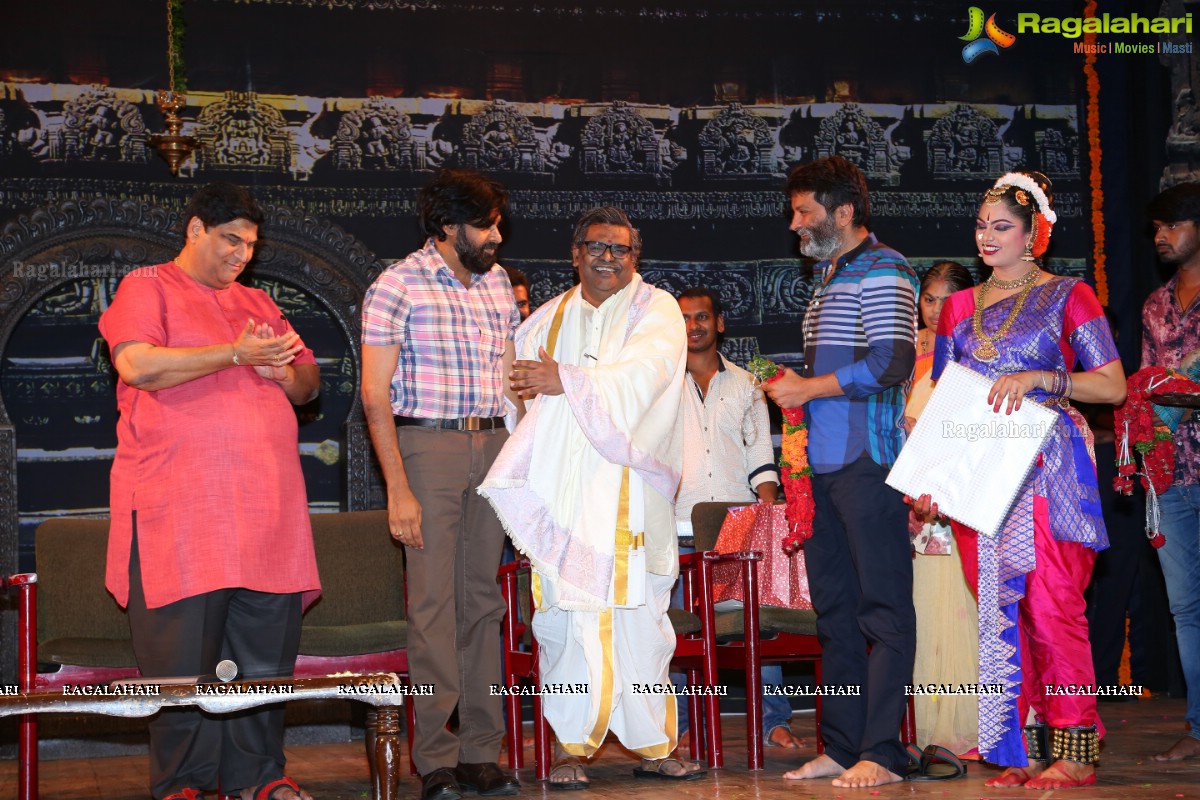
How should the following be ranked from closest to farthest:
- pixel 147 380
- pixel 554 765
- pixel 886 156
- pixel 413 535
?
pixel 147 380 < pixel 413 535 < pixel 554 765 < pixel 886 156

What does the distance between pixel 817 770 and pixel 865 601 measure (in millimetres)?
620

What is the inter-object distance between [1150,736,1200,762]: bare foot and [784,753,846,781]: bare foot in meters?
1.29

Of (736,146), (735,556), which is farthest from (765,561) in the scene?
(736,146)

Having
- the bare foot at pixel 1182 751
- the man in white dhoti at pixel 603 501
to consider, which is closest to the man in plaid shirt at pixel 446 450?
the man in white dhoti at pixel 603 501

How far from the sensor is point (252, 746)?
13.3 feet

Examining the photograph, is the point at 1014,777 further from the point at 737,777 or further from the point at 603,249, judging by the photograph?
the point at 603,249

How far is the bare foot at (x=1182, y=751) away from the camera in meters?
4.80

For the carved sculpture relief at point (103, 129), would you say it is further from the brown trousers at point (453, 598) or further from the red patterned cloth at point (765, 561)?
the red patterned cloth at point (765, 561)

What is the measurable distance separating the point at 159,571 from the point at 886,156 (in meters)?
5.26

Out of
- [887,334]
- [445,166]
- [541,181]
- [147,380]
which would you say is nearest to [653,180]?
[541,181]

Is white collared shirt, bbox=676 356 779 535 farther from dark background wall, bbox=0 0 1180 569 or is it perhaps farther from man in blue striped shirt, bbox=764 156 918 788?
man in blue striped shirt, bbox=764 156 918 788

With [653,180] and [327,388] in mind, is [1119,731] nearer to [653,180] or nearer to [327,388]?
[653,180]

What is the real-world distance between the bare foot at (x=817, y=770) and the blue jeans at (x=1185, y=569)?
1587mm

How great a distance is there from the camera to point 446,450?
4.30 meters
